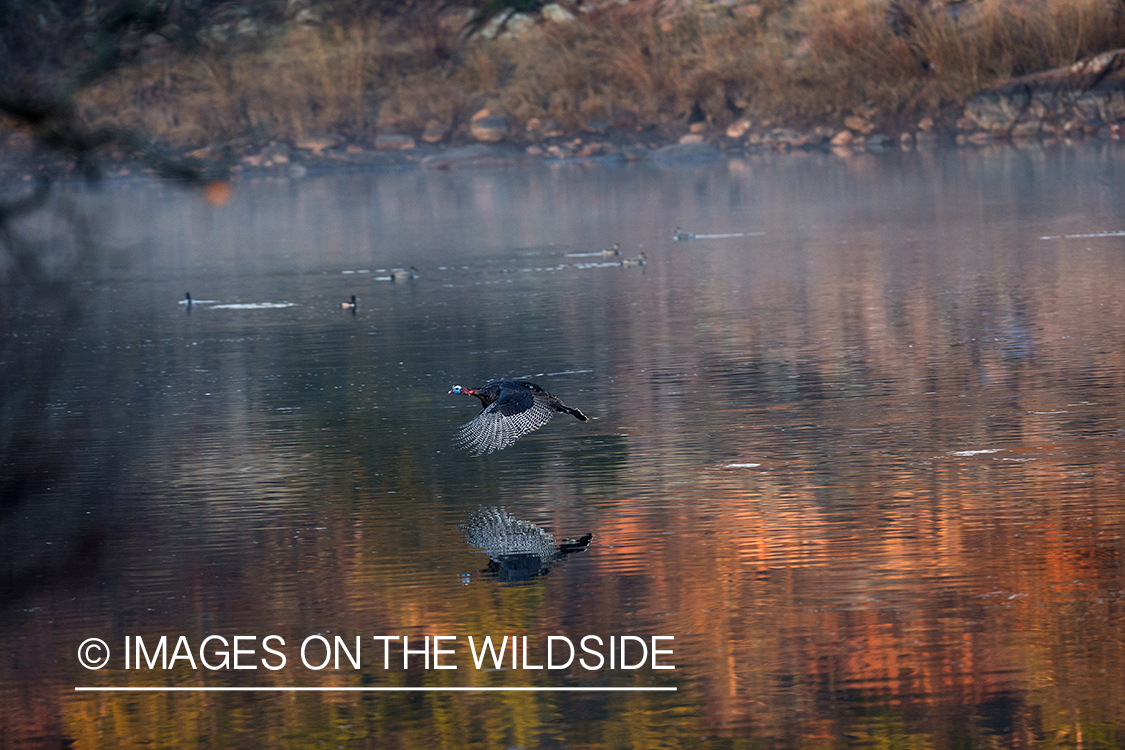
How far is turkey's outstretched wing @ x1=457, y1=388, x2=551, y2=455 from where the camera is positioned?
11664 millimetres

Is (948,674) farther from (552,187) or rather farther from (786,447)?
(552,187)

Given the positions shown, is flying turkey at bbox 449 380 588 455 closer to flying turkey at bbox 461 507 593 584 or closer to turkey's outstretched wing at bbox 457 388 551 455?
turkey's outstretched wing at bbox 457 388 551 455

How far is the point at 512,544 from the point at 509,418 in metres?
1.48

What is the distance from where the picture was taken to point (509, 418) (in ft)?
38.5

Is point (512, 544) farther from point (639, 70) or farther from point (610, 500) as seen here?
point (639, 70)

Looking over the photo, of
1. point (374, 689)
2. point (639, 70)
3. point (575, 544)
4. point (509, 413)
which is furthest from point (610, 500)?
point (639, 70)

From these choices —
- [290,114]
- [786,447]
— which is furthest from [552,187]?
[786,447]

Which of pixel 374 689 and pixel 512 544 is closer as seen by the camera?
pixel 374 689

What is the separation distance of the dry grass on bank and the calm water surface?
83.5 ft

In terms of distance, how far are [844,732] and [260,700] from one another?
258 cm

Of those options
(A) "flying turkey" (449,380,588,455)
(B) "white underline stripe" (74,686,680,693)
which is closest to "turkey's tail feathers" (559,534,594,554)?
(A) "flying turkey" (449,380,588,455)

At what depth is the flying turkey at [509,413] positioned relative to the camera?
11680mm

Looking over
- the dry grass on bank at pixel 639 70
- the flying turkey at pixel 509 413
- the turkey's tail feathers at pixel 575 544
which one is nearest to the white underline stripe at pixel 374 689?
the turkey's tail feathers at pixel 575 544

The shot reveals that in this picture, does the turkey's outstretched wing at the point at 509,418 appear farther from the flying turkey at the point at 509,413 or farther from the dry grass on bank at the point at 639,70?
the dry grass on bank at the point at 639,70
